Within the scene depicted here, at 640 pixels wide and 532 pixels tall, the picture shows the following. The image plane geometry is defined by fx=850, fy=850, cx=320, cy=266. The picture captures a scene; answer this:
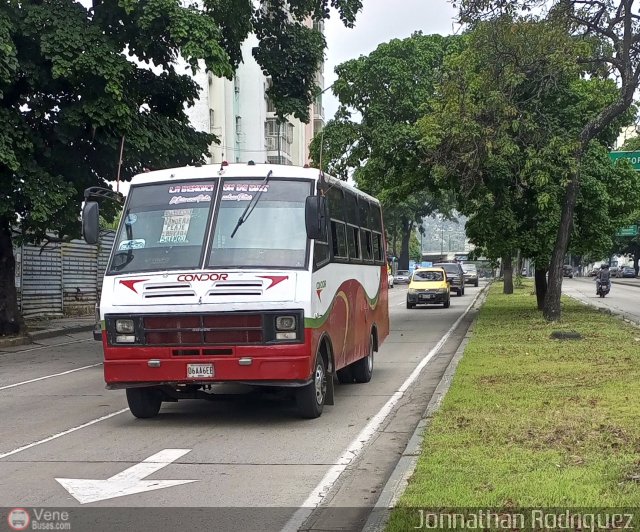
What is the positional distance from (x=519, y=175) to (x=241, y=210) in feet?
48.1

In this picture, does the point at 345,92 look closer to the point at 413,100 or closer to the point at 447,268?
the point at 413,100

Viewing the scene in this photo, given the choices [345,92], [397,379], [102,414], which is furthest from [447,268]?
[102,414]

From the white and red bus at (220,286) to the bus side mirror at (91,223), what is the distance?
12 mm

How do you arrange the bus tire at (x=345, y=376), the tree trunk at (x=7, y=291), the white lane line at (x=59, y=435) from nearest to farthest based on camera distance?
the white lane line at (x=59, y=435) < the bus tire at (x=345, y=376) < the tree trunk at (x=7, y=291)

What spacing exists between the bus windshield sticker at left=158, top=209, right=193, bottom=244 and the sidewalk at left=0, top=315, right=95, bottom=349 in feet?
40.4

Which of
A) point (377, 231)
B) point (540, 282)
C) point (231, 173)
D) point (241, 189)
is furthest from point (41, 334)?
point (540, 282)

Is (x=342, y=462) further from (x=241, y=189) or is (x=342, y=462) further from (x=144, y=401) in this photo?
(x=241, y=189)

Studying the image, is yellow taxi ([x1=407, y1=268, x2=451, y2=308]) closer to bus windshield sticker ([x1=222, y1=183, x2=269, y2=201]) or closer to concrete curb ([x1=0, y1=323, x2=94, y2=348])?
concrete curb ([x1=0, y1=323, x2=94, y2=348])

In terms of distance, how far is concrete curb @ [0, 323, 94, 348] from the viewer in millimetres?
20986

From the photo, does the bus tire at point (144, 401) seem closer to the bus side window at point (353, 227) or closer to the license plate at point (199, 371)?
the license plate at point (199, 371)

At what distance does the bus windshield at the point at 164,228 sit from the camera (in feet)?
32.2

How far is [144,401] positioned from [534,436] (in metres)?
4.68

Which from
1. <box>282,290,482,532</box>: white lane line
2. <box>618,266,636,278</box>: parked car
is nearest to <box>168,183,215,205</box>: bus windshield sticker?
<box>282,290,482,532</box>: white lane line

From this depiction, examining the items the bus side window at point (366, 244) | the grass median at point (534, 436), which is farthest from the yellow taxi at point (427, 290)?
the bus side window at point (366, 244)
